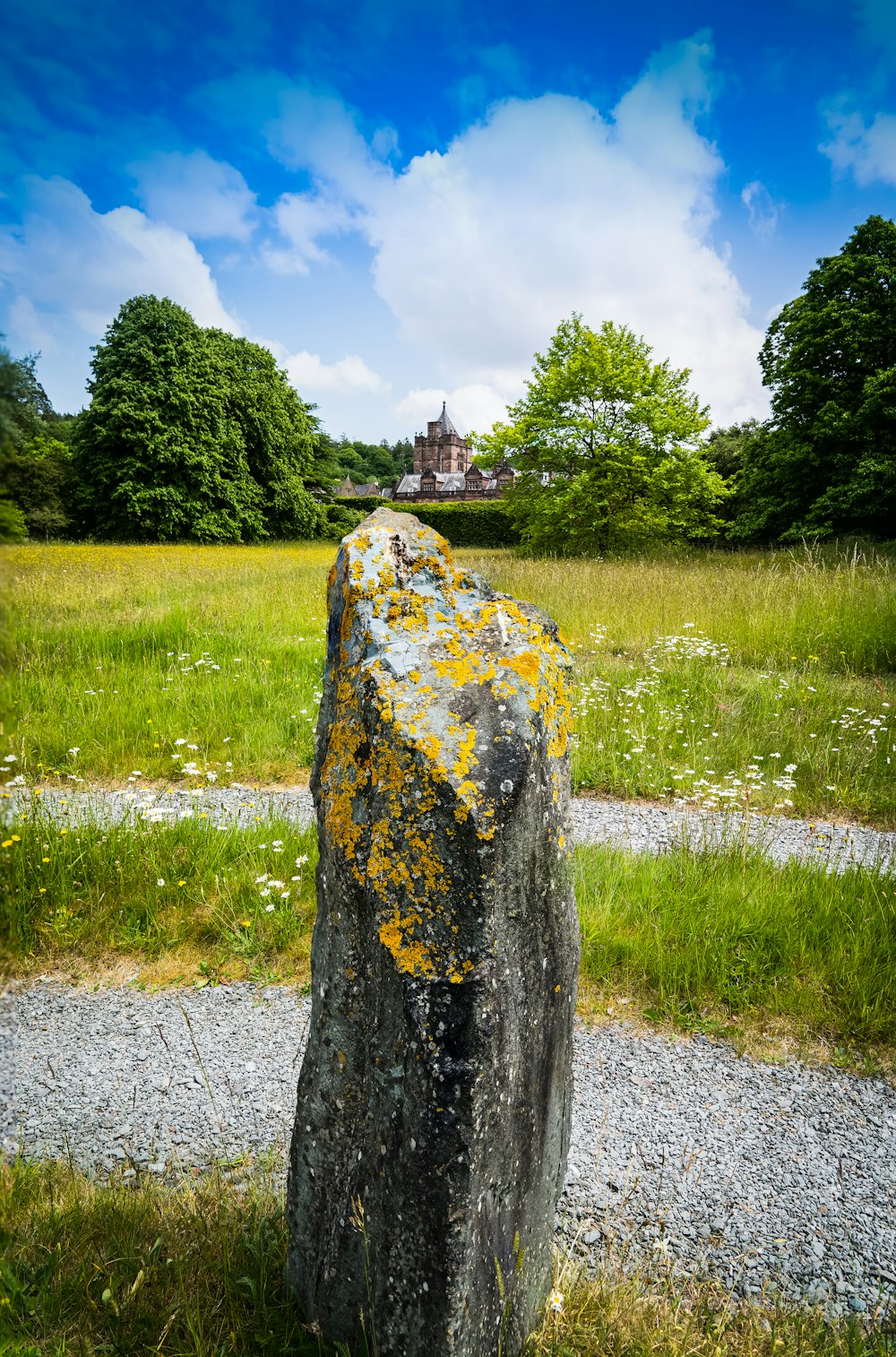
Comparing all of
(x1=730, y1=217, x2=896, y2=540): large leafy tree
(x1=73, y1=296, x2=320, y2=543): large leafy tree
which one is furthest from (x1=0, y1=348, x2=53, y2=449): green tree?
(x1=730, y1=217, x2=896, y2=540): large leafy tree

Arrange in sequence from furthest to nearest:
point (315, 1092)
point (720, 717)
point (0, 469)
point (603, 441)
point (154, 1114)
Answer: point (603, 441), point (720, 717), point (154, 1114), point (315, 1092), point (0, 469)

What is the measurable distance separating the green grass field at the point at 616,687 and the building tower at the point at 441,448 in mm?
101400

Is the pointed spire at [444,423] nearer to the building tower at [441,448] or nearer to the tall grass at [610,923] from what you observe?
the building tower at [441,448]

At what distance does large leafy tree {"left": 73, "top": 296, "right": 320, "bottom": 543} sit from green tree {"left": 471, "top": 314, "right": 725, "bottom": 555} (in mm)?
10058

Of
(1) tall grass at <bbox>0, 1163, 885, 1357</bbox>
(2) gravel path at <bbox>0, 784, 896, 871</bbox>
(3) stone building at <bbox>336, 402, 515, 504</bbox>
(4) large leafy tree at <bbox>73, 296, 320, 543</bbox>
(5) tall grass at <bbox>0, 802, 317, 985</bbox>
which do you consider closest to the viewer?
(1) tall grass at <bbox>0, 1163, 885, 1357</bbox>

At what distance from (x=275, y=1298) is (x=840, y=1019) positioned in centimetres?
304

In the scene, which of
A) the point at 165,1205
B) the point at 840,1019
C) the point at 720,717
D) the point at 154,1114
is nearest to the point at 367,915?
the point at 165,1205

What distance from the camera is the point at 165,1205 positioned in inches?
90.4

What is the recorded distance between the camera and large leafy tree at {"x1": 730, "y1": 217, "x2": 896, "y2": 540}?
22.7m

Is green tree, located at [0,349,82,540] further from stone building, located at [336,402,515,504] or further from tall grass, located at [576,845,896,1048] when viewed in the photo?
stone building, located at [336,402,515,504]

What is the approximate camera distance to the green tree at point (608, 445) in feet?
71.8

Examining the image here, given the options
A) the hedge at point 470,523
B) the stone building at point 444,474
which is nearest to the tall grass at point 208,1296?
the hedge at point 470,523

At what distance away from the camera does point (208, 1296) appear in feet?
6.27

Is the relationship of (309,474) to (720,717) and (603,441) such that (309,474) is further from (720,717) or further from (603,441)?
(720,717)
